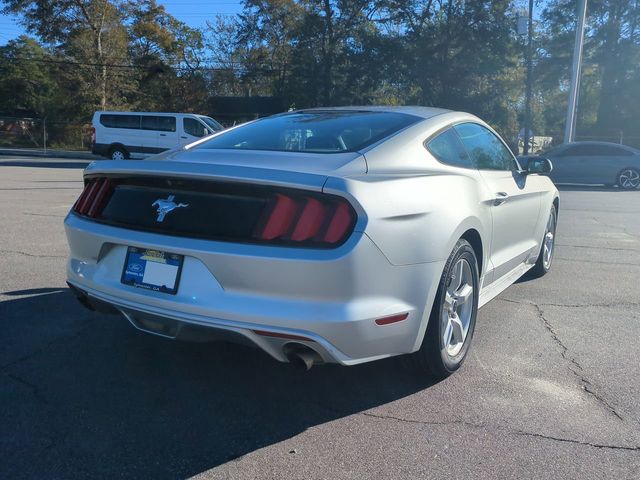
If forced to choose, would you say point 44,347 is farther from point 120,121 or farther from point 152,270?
point 120,121

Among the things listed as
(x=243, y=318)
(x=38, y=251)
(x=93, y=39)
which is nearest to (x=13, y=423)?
(x=243, y=318)

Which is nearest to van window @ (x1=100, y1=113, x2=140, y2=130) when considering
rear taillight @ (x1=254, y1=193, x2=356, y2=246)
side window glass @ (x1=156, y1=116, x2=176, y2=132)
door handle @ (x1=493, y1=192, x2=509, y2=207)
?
side window glass @ (x1=156, y1=116, x2=176, y2=132)

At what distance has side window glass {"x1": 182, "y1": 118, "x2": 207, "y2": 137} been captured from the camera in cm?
2423

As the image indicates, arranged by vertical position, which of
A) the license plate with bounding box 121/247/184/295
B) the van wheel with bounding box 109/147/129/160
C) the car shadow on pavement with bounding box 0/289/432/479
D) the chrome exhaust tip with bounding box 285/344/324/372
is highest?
the license plate with bounding box 121/247/184/295

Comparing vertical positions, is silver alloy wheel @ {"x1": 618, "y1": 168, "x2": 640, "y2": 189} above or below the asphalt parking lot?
above

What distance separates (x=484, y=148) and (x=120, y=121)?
22.4 metres

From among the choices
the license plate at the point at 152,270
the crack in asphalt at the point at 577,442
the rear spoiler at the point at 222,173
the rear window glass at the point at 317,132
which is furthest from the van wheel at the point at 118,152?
the crack in asphalt at the point at 577,442

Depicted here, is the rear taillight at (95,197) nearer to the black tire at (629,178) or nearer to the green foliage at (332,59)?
the black tire at (629,178)

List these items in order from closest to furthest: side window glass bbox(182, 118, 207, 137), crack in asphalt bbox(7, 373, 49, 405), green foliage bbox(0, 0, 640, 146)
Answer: crack in asphalt bbox(7, 373, 49, 405), side window glass bbox(182, 118, 207, 137), green foliage bbox(0, 0, 640, 146)

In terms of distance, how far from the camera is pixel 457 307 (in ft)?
12.3

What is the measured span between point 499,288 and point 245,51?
51803mm

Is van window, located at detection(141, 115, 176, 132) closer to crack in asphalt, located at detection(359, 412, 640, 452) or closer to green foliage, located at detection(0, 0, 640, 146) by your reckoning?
green foliage, located at detection(0, 0, 640, 146)

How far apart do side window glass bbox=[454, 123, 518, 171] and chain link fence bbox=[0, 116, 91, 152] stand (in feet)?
128

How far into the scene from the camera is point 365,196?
2.88m
